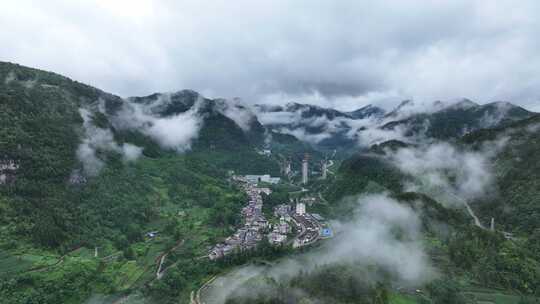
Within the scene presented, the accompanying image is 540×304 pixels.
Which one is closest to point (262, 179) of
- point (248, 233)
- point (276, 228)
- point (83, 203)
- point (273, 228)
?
point (273, 228)

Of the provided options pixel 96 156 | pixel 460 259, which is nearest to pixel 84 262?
pixel 96 156

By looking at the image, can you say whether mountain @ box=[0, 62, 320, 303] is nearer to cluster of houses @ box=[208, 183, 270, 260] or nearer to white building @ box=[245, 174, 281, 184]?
cluster of houses @ box=[208, 183, 270, 260]

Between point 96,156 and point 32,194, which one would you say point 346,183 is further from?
point 32,194

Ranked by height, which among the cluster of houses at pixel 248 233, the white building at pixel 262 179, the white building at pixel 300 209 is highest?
the white building at pixel 262 179

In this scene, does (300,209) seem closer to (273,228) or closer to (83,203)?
(273,228)

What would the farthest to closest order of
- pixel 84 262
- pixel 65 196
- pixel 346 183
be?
pixel 346 183 < pixel 65 196 < pixel 84 262

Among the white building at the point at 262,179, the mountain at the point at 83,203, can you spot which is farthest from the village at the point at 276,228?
the white building at the point at 262,179

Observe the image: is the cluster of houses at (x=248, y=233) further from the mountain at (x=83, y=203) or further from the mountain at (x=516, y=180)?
A: the mountain at (x=516, y=180)
